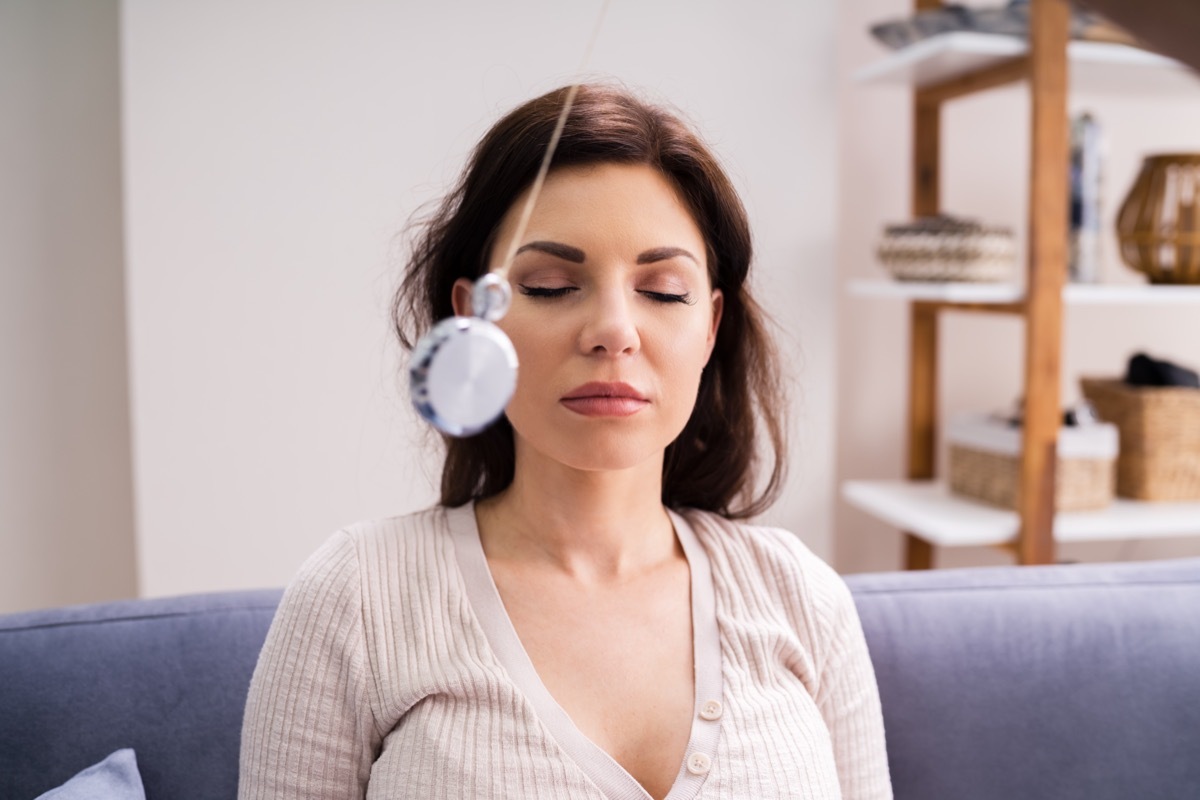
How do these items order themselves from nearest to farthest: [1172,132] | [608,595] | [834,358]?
[608,595] → [834,358] → [1172,132]

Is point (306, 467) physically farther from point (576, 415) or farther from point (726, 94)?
point (576, 415)

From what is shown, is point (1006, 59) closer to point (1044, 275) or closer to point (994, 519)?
point (1044, 275)

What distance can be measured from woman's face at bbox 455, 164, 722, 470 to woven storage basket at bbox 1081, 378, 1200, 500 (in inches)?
69.5

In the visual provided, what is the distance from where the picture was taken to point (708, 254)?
1163mm

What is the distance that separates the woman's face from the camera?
3.24ft

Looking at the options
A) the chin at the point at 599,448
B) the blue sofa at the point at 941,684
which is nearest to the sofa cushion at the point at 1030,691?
the blue sofa at the point at 941,684

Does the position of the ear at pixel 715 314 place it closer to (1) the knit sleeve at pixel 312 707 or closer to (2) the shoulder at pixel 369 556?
(2) the shoulder at pixel 369 556

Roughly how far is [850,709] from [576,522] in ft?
1.16

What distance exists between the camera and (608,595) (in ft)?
3.71

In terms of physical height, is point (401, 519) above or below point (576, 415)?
below

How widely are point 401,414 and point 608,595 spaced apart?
1258 millimetres

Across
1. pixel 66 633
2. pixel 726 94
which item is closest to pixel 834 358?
pixel 726 94

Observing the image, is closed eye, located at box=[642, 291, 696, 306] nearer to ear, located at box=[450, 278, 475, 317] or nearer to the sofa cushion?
ear, located at box=[450, 278, 475, 317]

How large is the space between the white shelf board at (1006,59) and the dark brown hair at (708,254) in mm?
1180
